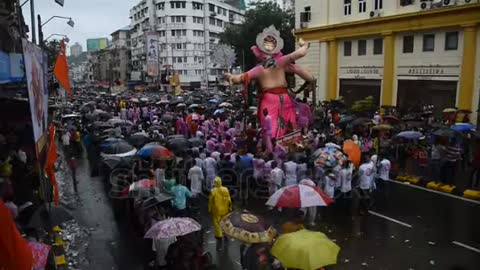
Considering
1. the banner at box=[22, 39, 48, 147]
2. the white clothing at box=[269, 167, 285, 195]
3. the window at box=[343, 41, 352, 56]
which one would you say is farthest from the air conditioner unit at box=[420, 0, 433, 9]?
the banner at box=[22, 39, 48, 147]

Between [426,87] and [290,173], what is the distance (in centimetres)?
1685

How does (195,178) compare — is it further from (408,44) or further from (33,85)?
(408,44)

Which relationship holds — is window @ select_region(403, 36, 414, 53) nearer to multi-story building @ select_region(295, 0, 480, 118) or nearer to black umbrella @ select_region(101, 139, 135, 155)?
multi-story building @ select_region(295, 0, 480, 118)

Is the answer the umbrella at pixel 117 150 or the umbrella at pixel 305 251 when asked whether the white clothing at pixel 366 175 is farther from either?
the umbrella at pixel 117 150

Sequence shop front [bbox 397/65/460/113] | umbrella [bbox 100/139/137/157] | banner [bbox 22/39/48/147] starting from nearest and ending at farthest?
1. banner [bbox 22/39/48/147]
2. umbrella [bbox 100/139/137/157]
3. shop front [bbox 397/65/460/113]

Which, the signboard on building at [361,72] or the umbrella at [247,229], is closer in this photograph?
the umbrella at [247,229]

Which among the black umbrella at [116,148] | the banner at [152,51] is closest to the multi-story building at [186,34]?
the banner at [152,51]

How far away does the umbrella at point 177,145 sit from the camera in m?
13.5

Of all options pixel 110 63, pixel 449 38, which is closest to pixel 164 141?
pixel 449 38

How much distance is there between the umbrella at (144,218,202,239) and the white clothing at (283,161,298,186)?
4.67 m

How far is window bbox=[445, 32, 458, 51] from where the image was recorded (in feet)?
75.1

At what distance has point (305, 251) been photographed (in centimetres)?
497

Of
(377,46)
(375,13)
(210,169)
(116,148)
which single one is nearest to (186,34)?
(377,46)

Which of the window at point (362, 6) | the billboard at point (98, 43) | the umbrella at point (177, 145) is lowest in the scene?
the umbrella at point (177, 145)
